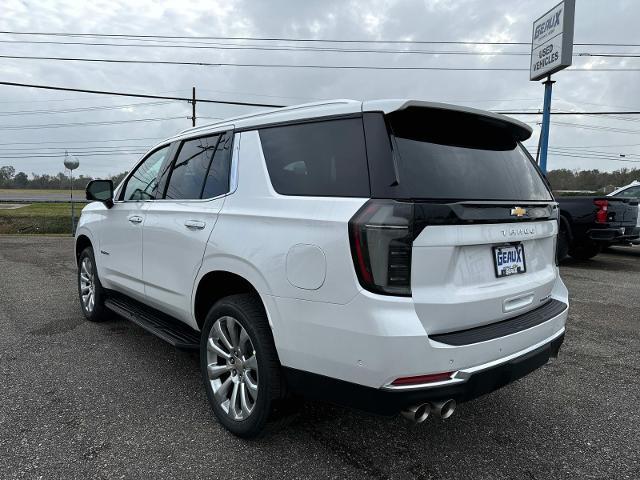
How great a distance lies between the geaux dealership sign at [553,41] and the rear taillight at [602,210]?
19.5 ft

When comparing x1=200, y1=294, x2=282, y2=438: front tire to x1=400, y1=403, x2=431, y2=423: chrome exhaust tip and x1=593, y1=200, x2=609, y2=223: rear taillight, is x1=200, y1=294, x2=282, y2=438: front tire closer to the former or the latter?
x1=400, y1=403, x2=431, y2=423: chrome exhaust tip

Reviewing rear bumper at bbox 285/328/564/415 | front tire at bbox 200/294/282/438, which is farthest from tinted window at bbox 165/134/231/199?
rear bumper at bbox 285/328/564/415

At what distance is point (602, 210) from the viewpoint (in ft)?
29.0

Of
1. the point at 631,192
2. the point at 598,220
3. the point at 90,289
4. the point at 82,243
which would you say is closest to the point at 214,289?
the point at 90,289

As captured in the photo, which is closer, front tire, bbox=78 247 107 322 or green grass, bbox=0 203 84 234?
front tire, bbox=78 247 107 322

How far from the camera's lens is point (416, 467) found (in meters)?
2.49

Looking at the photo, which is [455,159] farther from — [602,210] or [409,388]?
[602,210]

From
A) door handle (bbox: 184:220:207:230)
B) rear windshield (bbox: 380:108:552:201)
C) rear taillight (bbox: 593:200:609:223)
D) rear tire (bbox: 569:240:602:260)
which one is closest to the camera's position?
rear windshield (bbox: 380:108:552:201)

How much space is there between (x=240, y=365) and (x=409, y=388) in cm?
108

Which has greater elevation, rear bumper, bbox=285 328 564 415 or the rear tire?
rear bumper, bbox=285 328 564 415

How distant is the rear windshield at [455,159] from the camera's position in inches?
87.4

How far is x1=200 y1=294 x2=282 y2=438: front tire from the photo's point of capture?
8.07ft

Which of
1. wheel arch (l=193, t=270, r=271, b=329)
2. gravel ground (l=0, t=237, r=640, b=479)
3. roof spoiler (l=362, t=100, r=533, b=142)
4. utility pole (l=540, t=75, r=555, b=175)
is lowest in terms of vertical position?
gravel ground (l=0, t=237, r=640, b=479)

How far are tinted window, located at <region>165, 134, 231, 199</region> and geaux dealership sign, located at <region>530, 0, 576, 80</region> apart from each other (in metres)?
12.7
